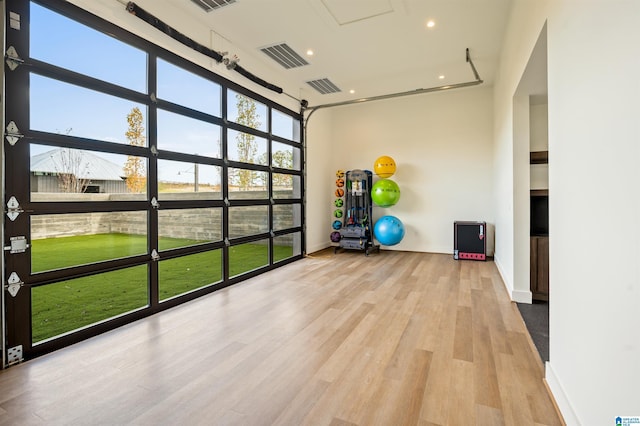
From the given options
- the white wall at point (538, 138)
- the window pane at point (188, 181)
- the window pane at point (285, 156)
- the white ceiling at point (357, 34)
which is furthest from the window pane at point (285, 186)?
the white wall at point (538, 138)

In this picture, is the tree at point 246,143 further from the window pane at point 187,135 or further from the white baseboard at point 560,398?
the white baseboard at point 560,398

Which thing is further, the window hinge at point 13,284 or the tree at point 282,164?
the tree at point 282,164

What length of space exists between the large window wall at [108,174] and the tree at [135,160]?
1 cm

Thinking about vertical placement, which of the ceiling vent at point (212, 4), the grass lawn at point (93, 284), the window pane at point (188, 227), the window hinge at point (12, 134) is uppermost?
the ceiling vent at point (212, 4)

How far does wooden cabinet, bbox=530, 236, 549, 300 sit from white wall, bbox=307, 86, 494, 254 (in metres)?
2.84

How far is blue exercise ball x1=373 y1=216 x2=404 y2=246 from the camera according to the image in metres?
6.31

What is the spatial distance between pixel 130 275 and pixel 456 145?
6566 mm

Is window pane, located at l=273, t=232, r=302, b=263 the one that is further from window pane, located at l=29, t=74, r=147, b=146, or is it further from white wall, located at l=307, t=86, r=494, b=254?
window pane, located at l=29, t=74, r=147, b=146

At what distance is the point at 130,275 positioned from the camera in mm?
4566

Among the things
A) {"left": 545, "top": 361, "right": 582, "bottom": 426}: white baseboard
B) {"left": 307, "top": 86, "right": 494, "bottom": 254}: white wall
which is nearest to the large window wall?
{"left": 307, "top": 86, "right": 494, "bottom": 254}: white wall

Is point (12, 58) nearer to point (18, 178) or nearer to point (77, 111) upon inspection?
point (77, 111)

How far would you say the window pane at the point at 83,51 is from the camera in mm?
2498

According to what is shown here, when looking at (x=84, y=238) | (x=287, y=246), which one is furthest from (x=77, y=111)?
(x=287, y=246)

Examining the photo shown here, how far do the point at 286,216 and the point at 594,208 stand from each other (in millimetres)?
5019
